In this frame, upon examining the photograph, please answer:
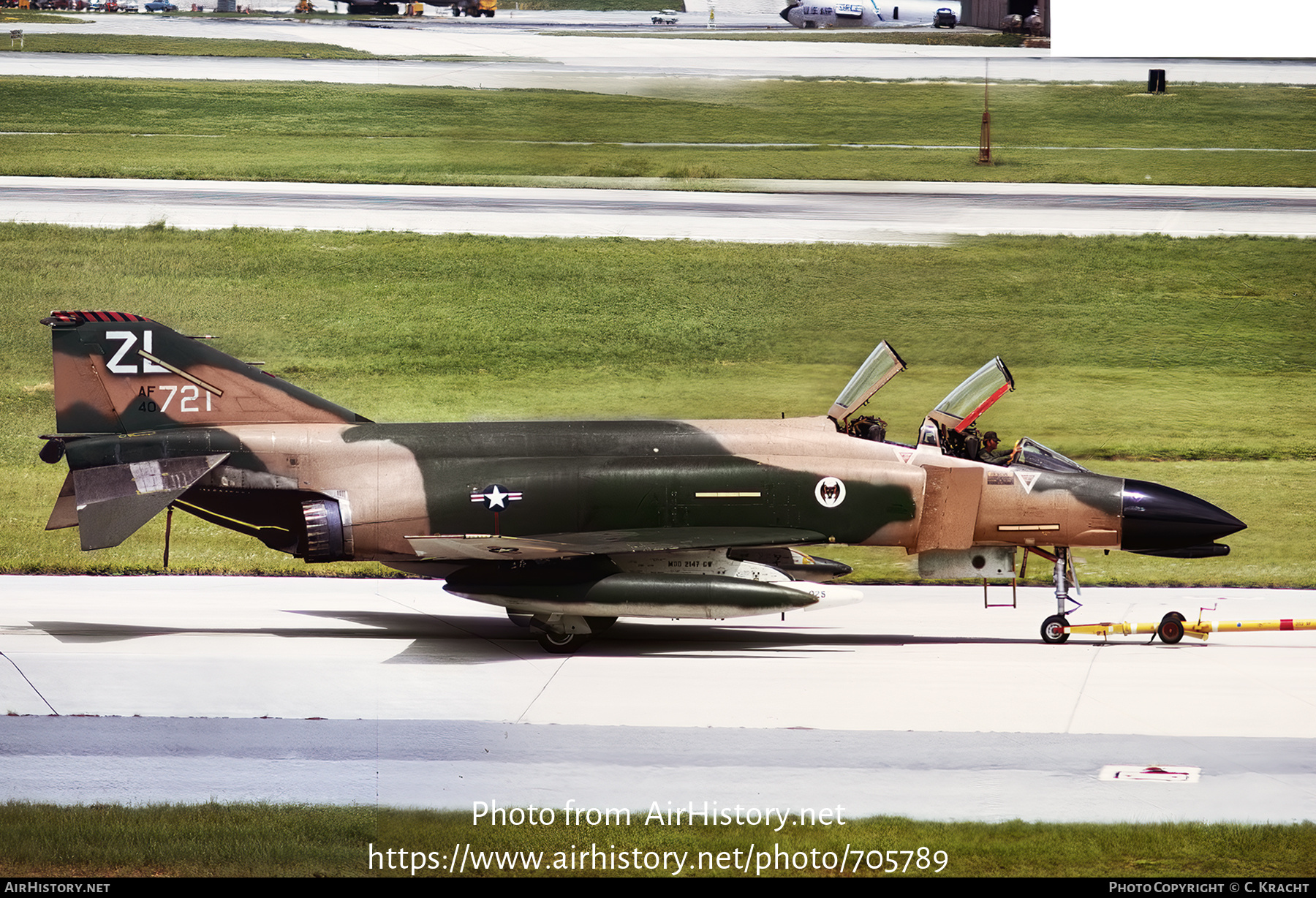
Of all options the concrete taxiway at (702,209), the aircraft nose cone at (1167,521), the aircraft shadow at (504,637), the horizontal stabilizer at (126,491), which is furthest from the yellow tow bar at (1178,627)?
the concrete taxiway at (702,209)

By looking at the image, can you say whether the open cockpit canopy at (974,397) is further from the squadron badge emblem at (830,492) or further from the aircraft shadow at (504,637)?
the aircraft shadow at (504,637)

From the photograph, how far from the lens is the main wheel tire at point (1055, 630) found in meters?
13.2

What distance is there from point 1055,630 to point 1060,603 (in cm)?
27

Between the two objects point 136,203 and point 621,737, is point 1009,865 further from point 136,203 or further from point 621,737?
point 136,203

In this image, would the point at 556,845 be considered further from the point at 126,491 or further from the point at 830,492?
the point at 126,491

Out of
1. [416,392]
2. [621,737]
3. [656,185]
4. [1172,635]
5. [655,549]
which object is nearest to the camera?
[621,737]

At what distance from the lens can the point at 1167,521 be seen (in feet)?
42.7

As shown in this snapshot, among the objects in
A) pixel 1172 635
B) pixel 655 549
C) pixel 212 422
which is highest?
pixel 212 422

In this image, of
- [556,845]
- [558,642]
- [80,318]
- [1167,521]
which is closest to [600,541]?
[558,642]

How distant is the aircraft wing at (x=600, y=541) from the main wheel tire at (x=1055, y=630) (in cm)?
243
